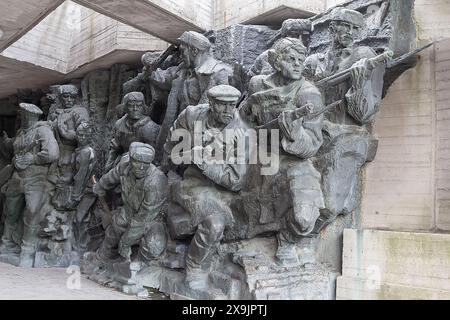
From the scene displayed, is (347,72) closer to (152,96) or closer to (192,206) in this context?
(192,206)

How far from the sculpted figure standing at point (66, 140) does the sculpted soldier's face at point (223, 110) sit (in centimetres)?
325

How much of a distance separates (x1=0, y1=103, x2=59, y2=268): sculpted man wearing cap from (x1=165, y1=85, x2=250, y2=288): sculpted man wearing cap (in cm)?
282

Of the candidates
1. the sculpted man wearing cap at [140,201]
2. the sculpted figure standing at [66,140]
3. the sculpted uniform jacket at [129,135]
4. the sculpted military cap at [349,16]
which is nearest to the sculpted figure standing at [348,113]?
the sculpted military cap at [349,16]

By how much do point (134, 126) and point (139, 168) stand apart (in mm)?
1639

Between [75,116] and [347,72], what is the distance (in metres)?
4.67

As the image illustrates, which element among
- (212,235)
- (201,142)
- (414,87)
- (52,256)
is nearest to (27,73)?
(52,256)

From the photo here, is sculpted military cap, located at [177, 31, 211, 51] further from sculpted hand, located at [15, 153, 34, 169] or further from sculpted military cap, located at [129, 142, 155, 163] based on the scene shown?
sculpted hand, located at [15, 153, 34, 169]

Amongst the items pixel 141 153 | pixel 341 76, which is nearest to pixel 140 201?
pixel 141 153

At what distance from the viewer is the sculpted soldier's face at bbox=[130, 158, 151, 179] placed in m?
5.21

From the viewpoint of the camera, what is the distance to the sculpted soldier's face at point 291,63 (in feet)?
15.3

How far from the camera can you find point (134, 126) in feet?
22.1

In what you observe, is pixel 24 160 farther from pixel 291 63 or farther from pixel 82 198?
pixel 291 63

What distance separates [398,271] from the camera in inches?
179

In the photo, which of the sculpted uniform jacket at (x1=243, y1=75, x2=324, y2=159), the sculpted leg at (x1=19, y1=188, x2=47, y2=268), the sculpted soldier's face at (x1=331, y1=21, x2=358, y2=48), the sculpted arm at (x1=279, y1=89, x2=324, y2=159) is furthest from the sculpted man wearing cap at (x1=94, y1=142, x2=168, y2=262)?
the sculpted soldier's face at (x1=331, y1=21, x2=358, y2=48)
